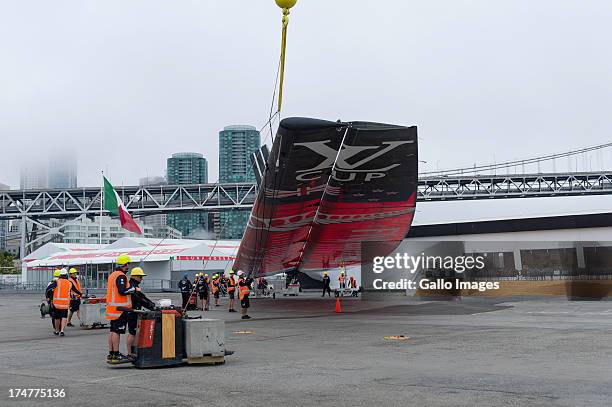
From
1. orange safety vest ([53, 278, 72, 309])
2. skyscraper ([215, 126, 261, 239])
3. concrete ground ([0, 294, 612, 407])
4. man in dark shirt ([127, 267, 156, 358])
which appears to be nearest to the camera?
concrete ground ([0, 294, 612, 407])

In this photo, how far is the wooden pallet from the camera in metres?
11.3

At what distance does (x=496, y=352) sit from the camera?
12.6 metres

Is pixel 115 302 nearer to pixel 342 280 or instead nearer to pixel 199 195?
pixel 342 280

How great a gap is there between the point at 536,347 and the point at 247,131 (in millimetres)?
174967

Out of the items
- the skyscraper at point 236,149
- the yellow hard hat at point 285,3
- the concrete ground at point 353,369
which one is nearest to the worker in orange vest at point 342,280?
the concrete ground at point 353,369

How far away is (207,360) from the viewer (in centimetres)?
1135

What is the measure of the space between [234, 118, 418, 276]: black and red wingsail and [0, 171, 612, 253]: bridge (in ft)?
254

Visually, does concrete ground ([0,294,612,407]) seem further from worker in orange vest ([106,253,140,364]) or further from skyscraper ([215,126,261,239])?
skyscraper ([215,126,261,239])

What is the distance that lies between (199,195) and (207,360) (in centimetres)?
11304

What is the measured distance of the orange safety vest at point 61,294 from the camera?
17.6 metres

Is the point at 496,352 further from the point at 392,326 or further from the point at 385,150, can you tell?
the point at 385,150

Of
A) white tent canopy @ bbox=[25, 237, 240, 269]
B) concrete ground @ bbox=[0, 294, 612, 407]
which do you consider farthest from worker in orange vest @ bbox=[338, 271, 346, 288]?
concrete ground @ bbox=[0, 294, 612, 407]

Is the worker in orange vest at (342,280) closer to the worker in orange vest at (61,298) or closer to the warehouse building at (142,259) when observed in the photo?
the warehouse building at (142,259)

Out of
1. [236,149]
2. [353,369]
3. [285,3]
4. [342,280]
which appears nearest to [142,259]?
[342,280]
